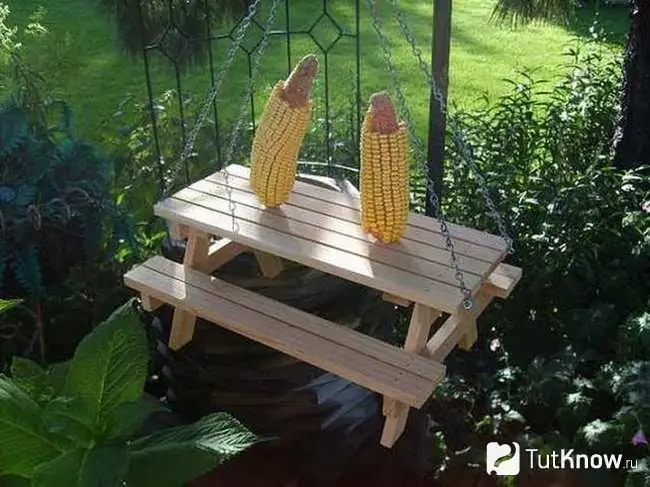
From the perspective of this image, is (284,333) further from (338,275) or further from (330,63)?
(330,63)

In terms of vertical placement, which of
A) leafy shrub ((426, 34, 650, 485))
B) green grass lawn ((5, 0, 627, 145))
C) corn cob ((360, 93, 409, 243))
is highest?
corn cob ((360, 93, 409, 243))

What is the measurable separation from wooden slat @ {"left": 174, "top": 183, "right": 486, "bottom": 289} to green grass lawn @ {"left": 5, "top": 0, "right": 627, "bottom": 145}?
2.07m

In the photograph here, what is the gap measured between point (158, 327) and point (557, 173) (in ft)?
3.87

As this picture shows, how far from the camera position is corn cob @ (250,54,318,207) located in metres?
1.58

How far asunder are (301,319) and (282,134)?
13.0 inches

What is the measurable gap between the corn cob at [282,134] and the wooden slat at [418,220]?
9 centimetres

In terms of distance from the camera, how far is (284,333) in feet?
5.07

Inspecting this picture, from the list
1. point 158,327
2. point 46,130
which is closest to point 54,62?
point 46,130

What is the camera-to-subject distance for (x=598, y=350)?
203 centimetres

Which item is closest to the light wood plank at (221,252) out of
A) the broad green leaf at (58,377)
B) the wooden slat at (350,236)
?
the wooden slat at (350,236)

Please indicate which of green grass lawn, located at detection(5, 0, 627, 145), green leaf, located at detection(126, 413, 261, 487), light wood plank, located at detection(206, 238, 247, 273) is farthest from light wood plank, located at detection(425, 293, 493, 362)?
green grass lawn, located at detection(5, 0, 627, 145)

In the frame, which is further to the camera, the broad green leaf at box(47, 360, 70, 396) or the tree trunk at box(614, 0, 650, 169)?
the tree trunk at box(614, 0, 650, 169)

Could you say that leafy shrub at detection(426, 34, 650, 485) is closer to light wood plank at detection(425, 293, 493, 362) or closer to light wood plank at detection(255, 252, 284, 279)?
light wood plank at detection(425, 293, 493, 362)

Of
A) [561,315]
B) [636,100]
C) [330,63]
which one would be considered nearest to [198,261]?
[561,315]
